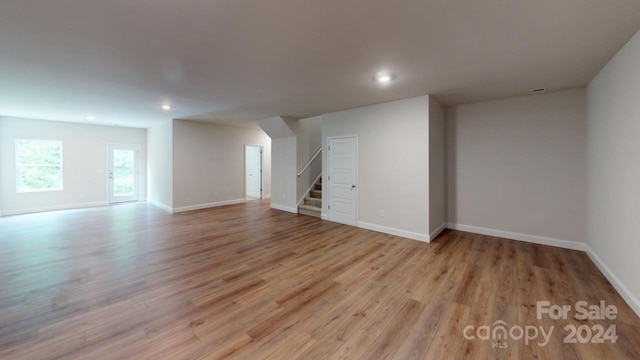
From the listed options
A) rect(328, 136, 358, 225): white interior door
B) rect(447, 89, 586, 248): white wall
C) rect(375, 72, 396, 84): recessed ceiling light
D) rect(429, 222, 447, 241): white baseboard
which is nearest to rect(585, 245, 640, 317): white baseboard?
rect(447, 89, 586, 248): white wall

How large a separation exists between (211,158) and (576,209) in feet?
28.0

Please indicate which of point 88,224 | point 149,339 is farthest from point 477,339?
point 88,224

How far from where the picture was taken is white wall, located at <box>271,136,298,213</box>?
697 cm

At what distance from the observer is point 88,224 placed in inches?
219

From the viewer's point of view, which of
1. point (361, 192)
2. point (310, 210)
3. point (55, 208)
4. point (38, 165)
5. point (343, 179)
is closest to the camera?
point (361, 192)

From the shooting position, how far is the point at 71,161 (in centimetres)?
740

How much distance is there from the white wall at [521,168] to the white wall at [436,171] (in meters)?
0.22

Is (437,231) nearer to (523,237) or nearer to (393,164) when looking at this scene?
(523,237)

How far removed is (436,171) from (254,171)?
23.6ft

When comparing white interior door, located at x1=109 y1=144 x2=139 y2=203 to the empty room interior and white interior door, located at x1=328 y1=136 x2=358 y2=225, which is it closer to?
the empty room interior

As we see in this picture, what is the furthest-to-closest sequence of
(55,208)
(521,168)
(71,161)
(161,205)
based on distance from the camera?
(161,205)
(71,161)
(55,208)
(521,168)

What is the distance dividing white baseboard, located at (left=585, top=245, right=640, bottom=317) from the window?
11665 millimetres

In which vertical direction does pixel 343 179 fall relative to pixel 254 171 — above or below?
below

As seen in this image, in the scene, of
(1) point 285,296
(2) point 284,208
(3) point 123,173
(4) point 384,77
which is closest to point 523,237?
(4) point 384,77
